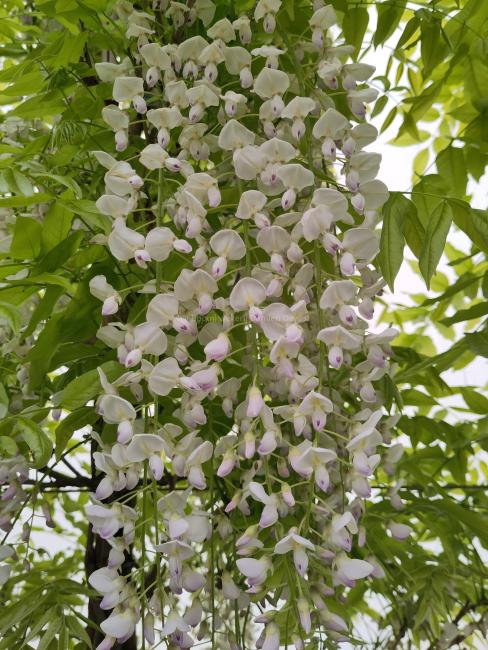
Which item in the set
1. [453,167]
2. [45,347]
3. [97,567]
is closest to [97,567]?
[97,567]

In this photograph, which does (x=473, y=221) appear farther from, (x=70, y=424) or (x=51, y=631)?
(x=51, y=631)

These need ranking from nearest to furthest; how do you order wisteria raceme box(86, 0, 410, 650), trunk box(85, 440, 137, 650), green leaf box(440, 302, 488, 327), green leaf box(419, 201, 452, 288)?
wisteria raceme box(86, 0, 410, 650) → green leaf box(419, 201, 452, 288) → green leaf box(440, 302, 488, 327) → trunk box(85, 440, 137, 650)

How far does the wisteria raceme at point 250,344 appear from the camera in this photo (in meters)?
0.57

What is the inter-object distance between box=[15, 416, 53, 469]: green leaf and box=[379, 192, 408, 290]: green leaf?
32cm

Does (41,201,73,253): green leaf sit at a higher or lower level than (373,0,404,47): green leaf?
lower

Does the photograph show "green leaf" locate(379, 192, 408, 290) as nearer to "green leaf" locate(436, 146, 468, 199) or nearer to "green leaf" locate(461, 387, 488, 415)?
"green leaf" locate(436, 146, 468, 199)

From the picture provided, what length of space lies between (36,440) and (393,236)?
351 mm

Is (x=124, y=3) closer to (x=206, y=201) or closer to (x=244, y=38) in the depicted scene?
(x=244, y=38)

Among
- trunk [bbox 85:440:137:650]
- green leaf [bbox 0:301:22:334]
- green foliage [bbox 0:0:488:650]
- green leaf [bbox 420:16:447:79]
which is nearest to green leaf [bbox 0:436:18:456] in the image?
green foliage [bbox 0:0:488:650]

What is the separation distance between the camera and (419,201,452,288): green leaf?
0.67m

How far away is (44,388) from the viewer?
822mm

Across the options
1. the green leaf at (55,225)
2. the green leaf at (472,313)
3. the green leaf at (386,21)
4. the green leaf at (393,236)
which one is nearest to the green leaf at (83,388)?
the green leaf at (55,225)

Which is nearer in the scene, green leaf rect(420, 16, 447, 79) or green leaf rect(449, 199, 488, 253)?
green leaf rect(449, 199, 488, 253)

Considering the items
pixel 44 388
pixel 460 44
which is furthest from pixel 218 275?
pixel 460 44
